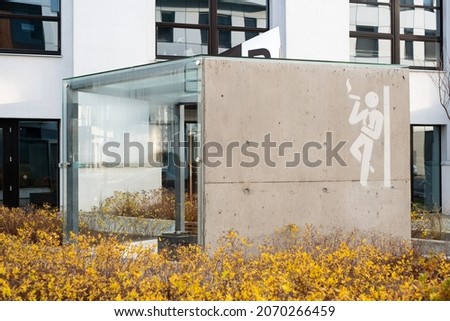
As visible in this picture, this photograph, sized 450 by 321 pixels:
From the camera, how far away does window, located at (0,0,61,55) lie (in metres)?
15.0

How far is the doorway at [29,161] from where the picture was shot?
15.0 metres

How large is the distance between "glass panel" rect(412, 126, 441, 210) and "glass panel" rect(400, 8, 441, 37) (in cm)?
254

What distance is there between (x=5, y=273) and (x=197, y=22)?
35.6ft

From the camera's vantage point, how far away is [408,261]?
7.00 metres

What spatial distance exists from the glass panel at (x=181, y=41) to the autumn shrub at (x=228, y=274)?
8219mm

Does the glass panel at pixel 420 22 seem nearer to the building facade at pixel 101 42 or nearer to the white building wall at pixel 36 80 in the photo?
the building facade at pixel 101 42

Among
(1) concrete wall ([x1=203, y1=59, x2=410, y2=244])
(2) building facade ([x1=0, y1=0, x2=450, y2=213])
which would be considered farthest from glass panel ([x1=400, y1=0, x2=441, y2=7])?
(1) concrete wall ([x1=203, y1=59, x2=410, y2=244])

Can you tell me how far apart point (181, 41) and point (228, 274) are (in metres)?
10.6

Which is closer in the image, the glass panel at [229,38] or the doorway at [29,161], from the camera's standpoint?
the doorway at [29,161]

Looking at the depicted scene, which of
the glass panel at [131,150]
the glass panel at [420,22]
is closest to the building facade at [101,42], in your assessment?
the glass panel at [420,22]

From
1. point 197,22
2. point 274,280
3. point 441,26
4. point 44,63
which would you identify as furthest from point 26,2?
point 274,280

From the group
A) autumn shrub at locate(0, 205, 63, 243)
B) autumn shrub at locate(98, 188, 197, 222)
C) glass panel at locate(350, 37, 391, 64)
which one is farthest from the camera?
glass panel at locate(350, 37, 391, 64)

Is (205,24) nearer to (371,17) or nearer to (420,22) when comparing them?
(371,17)

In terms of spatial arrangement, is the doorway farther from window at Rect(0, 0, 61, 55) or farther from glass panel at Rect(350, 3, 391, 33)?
glass panel at Rect(350, 3, 391, 33)
